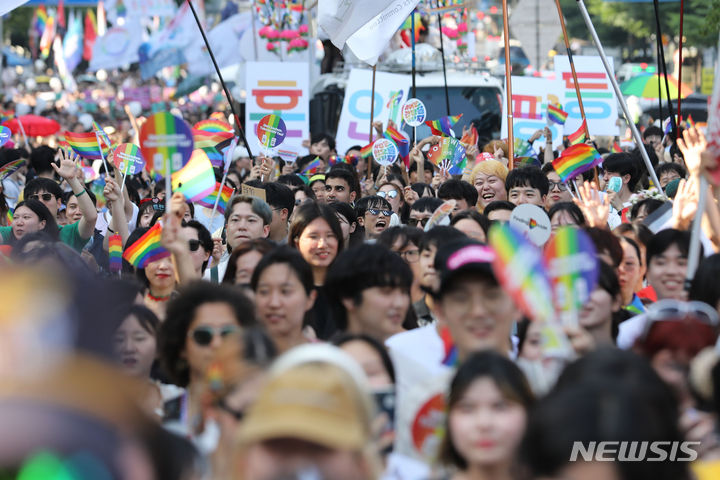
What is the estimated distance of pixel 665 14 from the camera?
39500mm

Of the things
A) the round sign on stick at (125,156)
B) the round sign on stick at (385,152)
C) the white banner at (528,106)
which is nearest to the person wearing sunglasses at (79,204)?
the round sign on stick at (125,156)

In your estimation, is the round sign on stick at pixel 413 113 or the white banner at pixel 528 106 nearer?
the round sign on stick at pixel 413 113

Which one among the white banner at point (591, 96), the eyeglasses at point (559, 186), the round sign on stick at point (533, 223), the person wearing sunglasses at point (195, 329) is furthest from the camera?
the white banner at point (591, 96)

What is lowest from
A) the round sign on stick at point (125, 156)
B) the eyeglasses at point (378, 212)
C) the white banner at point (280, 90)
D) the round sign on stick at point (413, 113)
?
the eyeglasses at point (378, 212)

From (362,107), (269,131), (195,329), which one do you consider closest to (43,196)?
(269,131)

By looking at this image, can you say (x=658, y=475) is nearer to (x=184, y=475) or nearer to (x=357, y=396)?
(x=357, y=396)

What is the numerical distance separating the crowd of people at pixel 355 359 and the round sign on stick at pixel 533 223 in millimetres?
196

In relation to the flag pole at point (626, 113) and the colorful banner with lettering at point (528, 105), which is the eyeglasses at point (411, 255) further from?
the colorful banner with lettering at point (528, 105)

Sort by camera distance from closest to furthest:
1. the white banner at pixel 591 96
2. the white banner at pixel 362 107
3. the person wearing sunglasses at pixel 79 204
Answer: the person wearing sunglasses at pixel 79 204
the white banner at pixel 591 96
the white banner at pixel 362 107

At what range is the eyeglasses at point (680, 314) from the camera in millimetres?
3701

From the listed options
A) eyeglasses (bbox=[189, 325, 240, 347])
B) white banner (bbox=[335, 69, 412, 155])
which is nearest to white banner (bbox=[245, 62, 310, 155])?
white banner (bbox=[335, 69, 412, 155])

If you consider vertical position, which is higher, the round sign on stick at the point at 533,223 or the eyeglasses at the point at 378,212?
the round sign on stick at the point at 533,223

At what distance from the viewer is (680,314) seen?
3881mm

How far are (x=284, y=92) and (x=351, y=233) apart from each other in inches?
243
